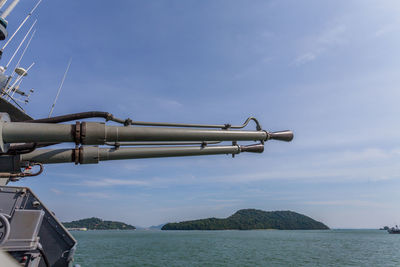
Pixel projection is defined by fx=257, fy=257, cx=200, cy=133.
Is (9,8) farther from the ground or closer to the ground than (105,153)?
farther from the ground

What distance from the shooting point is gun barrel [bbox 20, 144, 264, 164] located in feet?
15.6

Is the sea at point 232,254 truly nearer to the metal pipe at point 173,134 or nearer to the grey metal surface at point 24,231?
the grey metal surface at point 24,231

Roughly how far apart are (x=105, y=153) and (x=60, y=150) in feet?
3.16

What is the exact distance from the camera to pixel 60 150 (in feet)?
Result: 16.9

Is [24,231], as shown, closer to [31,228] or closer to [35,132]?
[31,228]

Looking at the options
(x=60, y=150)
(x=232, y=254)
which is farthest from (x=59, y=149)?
(x=232, y=254)

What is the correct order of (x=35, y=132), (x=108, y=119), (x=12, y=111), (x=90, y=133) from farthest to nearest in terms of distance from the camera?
1. (x=12, y=111)
2. (x=108, y=119)
3. (x=90, y=133)
4. (x=35, y=132)

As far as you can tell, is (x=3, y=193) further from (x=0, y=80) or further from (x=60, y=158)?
(x=0, y=80)

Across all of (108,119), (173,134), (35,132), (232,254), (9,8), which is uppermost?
(9,8)

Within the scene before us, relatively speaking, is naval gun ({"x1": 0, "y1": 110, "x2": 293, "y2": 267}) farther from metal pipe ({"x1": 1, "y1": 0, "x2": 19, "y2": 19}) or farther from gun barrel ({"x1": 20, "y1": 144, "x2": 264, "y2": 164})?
metal pipe ({"x1": 1, "y1": 0, "x2": 19, "y2": 19})

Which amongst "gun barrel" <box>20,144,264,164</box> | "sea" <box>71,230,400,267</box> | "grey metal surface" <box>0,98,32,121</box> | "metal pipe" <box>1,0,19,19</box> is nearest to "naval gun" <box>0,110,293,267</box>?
"gun barrel" <box>20,144,264,164</box>

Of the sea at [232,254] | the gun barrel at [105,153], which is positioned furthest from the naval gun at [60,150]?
the sea at [232,254]

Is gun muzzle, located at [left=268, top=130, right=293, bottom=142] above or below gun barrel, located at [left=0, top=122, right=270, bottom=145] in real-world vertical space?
above

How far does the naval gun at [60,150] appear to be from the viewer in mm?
3523
